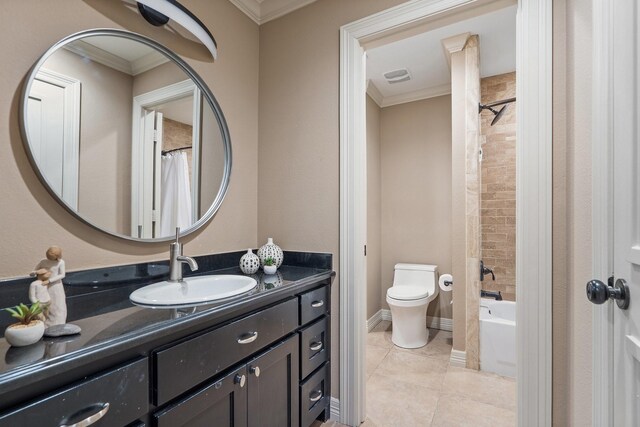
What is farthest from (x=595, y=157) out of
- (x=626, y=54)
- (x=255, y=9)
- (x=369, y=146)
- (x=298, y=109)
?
(x=369, y=146)

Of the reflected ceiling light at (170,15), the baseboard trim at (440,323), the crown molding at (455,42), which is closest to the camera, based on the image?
the reflected ceiling light at (170,15)

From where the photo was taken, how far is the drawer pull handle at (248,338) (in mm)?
1117

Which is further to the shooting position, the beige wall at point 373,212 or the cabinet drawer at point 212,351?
the beige wall at point 373,212

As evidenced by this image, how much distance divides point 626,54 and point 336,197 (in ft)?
4.09

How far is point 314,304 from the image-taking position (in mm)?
1563

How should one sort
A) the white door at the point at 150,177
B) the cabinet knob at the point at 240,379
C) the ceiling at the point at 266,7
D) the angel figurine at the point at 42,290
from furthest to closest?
the ceiling at the point at 266,7 < the white door at the point at 150,177 < the cabinet knob at the point at 240,379 < the angel figurine at the point at 42,290

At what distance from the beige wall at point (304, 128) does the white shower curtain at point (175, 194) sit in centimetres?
53

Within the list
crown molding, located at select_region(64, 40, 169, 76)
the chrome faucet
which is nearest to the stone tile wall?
crown molding, located at select_region(64, 40, 169, 76)

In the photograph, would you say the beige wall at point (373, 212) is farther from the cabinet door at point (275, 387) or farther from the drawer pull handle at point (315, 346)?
the cabinet door at point (275, 387)

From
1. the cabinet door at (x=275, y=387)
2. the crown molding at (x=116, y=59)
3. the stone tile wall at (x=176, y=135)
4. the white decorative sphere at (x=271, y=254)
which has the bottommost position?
the cabinet door at (x=275, y=387)

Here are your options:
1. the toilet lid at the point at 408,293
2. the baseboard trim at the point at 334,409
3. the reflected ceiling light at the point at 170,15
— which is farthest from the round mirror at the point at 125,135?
the toilet lid at the point at 408,293

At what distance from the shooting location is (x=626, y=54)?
2.45 feet

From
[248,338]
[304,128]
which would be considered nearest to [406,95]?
[304,128]

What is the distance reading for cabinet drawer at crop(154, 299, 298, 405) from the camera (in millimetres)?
871
